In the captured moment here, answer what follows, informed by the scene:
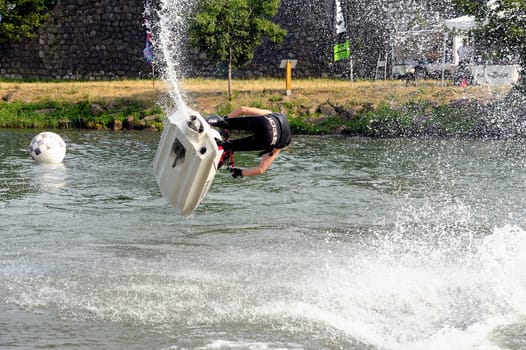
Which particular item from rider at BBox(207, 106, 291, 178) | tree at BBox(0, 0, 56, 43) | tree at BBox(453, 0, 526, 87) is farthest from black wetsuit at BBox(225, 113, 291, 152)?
tree at BBox(0, 0, 56, 43)

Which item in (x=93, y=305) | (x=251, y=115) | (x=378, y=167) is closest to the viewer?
(x=93, y=305)

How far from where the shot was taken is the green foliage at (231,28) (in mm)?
27733

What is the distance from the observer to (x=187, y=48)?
1395 inches

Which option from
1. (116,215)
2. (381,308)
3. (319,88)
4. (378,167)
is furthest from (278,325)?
(319,88)

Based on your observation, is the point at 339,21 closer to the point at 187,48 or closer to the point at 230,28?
the point at 230,28

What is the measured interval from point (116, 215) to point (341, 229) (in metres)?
3.30

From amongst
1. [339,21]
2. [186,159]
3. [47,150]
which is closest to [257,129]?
[186,159]

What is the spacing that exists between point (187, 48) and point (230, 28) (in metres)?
7.32

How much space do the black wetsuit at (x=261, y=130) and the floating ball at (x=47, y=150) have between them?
8.71m

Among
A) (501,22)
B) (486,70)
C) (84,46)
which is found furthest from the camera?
(84,46)

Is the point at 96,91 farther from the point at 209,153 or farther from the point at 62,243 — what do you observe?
the point at 209,153

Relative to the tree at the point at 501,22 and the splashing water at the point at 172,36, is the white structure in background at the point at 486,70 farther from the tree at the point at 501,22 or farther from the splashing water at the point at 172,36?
the splashing water at the point at 172,36

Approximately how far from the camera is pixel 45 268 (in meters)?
10.1

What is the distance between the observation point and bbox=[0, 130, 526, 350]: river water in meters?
8.08
